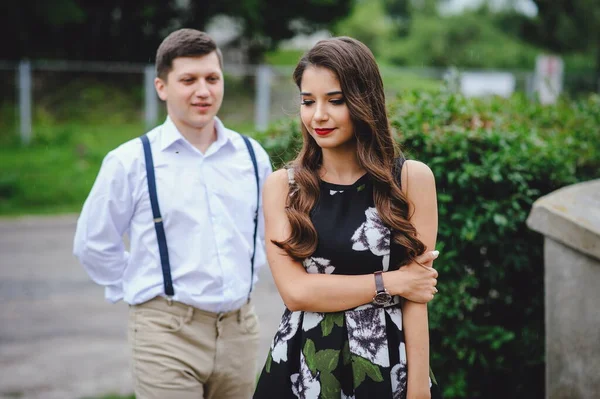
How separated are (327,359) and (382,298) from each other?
284mm

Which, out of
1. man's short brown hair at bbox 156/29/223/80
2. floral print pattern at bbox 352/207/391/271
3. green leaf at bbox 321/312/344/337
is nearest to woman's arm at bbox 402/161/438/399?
floral print pattern at bbox 352/207/391/271

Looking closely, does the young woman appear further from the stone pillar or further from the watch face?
the stone pillar

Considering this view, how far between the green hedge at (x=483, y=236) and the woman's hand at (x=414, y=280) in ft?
5.15

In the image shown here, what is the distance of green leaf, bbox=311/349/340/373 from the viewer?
8.19ft

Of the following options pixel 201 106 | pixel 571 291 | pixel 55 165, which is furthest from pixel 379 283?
pixel 55 165

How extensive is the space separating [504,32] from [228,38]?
62.9 feet

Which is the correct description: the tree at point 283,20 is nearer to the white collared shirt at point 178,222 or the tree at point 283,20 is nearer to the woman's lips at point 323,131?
the white collared shirt at point 178,222

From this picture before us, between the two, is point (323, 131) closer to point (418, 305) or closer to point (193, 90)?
point (418, 305)

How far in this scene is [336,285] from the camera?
2484mm

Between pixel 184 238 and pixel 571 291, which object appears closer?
pixel 184 238

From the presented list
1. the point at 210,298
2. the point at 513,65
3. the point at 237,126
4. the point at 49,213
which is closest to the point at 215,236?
the point at 210,298

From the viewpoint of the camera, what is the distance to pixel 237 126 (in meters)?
19.2

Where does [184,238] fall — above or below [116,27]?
below

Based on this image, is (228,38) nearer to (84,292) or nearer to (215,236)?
(84,292)
